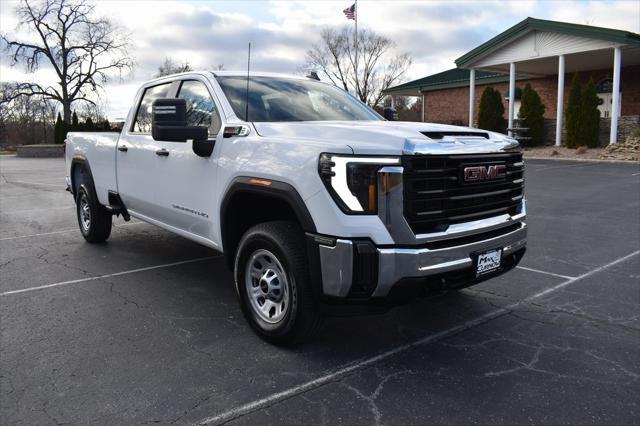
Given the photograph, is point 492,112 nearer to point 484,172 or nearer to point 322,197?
point 484,172

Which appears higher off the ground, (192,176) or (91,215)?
(192,176)

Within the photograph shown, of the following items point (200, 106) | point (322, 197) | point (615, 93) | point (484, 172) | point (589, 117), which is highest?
point (615, 93)

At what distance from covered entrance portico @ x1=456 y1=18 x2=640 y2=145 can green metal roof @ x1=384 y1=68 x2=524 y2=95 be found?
10.3ft

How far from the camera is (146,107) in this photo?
6.04 metres

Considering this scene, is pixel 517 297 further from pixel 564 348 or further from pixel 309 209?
pixel 309 209

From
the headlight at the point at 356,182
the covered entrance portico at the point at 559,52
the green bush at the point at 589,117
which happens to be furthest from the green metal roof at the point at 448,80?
the headlight at the point at 356,182

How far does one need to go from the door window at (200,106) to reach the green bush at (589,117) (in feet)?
72.2

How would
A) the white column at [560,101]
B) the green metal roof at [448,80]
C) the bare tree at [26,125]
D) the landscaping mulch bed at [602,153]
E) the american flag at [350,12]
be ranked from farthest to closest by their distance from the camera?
the bare tree at [26,125], the american flag at [350,12], the green metal roof at [448,80], the white column at [560,101], the landscaping mulch bed at [602,153]

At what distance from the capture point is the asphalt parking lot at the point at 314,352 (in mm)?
3053

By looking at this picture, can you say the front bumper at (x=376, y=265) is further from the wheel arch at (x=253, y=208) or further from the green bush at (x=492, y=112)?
the green bush at (x=492, y=112)

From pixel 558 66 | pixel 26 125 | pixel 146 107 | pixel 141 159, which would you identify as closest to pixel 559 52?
pixel 558 66

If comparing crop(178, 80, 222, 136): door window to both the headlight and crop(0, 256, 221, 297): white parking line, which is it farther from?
crop(0, 256, 221, 297): white parking line

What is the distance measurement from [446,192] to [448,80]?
34759 millimetres

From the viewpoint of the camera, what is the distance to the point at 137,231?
330 inches
